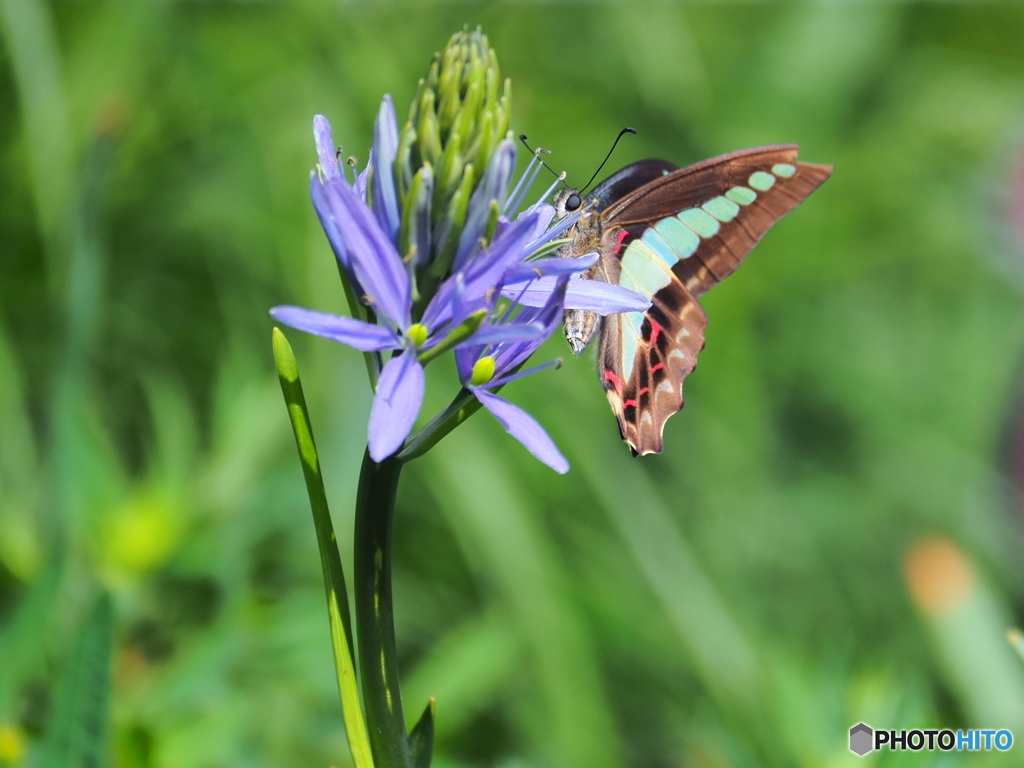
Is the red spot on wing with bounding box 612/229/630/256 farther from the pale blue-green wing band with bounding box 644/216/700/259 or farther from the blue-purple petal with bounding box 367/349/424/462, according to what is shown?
the blue-purple petal with bounding box 367/349/424/462

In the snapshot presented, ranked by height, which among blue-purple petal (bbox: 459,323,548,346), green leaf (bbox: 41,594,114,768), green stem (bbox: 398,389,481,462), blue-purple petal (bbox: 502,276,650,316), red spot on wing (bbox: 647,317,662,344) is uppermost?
blue-purple petal (bbox: 502,276,650,316)

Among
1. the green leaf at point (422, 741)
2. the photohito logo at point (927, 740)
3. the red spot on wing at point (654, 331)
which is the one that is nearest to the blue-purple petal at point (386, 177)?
the green leaf at point (422, 741)

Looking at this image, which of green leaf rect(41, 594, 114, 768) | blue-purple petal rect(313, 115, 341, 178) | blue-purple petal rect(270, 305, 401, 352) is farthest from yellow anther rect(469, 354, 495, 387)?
green leaf rect(41, 594, 114, 768)

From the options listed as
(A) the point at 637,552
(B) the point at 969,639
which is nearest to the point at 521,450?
(A) the point at 637,552

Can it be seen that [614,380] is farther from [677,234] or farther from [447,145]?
[447,145]

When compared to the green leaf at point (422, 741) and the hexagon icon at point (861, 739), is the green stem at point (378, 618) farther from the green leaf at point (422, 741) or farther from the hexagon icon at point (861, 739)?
the hexagon icon at point (861, 739)

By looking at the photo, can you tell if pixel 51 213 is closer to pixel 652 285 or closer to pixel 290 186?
pixel 290 186

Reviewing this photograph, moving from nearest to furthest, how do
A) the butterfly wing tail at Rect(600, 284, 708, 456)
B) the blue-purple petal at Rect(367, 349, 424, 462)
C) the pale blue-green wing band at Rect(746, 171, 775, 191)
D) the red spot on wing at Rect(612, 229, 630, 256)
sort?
the blue-purple petal at Rect(367, 349, 424, 462)
the butterfly wing tail at Rect(600, 284, 708, 456)
the pale blue-green wing band at Rect(746, 171, 775, 191)
the red spot on wing at Rect(612, 229, 630, 256)
